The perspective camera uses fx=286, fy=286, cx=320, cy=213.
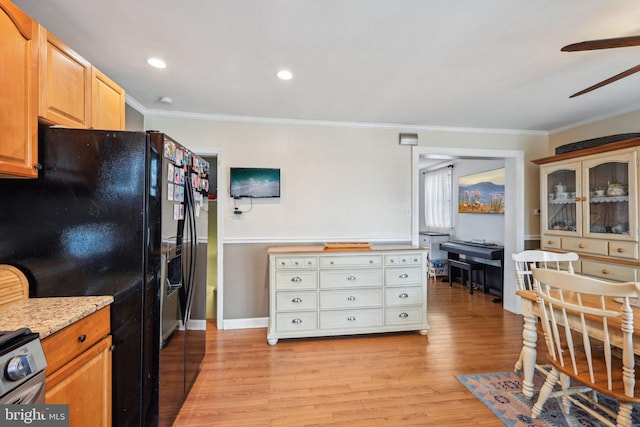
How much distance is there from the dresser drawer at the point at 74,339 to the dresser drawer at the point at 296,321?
1660 millimetres

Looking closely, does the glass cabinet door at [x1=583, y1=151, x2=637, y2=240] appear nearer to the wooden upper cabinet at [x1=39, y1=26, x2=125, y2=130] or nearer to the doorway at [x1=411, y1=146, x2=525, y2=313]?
the doorway at [x1=411, y1=146, x2=525, y2=313]

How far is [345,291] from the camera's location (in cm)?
296

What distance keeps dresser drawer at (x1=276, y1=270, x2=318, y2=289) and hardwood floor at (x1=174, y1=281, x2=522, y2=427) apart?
578 mm

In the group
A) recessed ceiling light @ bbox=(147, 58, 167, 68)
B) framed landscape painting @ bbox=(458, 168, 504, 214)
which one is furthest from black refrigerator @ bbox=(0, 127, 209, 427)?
A: framed landscape painting @ bbox=(458, 168, 504, 214)

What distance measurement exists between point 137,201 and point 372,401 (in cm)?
195

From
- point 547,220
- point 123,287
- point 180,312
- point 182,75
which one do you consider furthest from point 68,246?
point 547,220

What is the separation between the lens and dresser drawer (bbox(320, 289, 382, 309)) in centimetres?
292

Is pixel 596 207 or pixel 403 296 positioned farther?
pixel 403 296

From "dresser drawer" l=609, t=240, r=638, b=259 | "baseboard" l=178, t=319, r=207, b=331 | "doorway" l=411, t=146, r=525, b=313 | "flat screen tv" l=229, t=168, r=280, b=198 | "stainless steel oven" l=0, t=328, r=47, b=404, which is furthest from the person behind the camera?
"doorway" l=411, t=146, r=525, b=313

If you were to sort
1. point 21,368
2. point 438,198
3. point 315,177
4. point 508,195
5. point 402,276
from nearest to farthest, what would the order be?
point 21,368, point 402,276, point 315,177, point 508,195, point 438,198

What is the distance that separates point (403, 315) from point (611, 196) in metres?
2.34

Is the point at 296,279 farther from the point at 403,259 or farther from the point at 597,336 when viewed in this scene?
the point at 597,336

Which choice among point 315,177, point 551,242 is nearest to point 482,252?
point 551,242

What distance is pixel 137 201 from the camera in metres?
1.46
